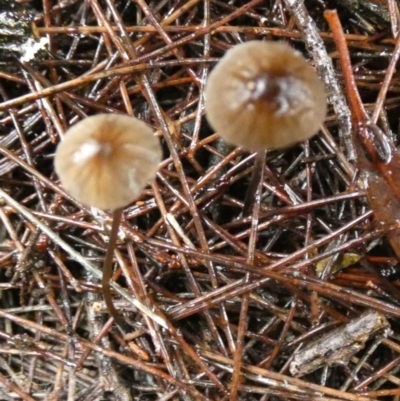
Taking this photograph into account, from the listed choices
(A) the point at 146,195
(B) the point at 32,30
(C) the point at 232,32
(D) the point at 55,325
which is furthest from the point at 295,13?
(D) the point at 55,325

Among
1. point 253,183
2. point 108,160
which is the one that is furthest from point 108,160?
point 253,183

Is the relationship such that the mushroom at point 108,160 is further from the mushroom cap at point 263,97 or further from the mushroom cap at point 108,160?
the mushroom cap at point 263,97

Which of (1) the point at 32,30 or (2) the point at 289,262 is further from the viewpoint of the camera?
(1) the point at 32,30

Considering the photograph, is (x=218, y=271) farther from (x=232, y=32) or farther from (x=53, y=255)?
(x=232, y=32)

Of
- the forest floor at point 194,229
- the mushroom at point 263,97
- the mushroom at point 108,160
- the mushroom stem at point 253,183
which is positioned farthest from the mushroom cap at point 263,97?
the forest floor at point 194,229

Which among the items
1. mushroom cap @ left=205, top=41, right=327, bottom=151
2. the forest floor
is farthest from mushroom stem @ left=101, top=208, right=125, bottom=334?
mushroom cap @ left=205, top=41, right=327, bottom=151

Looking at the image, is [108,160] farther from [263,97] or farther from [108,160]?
[263,97]
